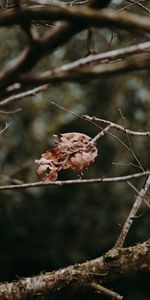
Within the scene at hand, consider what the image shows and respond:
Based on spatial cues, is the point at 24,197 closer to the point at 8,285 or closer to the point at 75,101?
the point at 75,101

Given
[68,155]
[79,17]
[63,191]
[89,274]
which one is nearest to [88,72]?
[79,17]

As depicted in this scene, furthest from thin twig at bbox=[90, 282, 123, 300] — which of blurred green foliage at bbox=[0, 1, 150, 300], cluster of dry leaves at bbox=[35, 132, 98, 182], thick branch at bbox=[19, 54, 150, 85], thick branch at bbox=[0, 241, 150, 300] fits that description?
blurred green foliage at bbox=[0, 1, 150, 300]

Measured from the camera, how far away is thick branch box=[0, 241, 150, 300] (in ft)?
9.18

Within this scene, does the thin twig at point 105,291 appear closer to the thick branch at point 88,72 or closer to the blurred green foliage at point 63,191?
the thick branch at point 88,72

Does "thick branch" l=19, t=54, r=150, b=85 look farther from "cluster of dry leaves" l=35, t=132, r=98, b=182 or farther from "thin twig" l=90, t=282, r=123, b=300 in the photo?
"thin twig" l=90, t=282, r=123, b=300

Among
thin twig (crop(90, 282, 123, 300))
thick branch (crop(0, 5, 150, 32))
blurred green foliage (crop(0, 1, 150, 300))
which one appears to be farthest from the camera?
blurred green foliage (crop(0, 1, 150, 300))

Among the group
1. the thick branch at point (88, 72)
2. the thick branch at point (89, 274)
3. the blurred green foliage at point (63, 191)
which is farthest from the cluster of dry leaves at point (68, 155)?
the blurred green foliage at point (63, 191)

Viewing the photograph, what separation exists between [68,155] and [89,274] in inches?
23.7

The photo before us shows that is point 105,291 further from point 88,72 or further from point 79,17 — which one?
point 79,17

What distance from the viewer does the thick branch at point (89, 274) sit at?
110 inches

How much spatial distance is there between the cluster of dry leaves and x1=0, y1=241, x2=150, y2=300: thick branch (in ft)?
1.54

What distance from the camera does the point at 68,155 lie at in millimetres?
2879

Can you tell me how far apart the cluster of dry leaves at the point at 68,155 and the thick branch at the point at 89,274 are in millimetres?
468

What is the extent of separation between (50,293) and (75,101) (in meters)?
6.81
